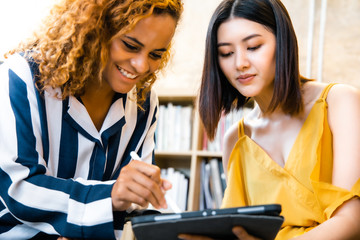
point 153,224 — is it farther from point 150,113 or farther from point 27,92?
point 150,113

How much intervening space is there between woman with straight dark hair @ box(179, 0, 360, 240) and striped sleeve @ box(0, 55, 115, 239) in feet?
1.95

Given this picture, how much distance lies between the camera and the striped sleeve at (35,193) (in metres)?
0.91

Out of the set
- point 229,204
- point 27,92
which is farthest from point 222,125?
point 27,92

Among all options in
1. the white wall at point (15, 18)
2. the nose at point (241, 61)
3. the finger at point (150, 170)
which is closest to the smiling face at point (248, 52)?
the nose at point (241, 61)

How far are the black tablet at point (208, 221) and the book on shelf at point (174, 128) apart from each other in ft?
4.91

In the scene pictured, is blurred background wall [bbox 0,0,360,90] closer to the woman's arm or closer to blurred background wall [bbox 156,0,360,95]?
blurred background wall [bbox 156,0,360,95]

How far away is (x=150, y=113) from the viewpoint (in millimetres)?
1342

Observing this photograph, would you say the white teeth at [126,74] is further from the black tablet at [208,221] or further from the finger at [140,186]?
the black tablet at [208,221]

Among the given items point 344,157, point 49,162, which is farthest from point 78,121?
point 344,157

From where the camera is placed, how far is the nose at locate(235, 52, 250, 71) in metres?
1.29

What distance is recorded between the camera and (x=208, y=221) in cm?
72

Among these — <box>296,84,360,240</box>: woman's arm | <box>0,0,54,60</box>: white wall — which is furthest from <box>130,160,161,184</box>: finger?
<box>0,0,54,60</box>: white wall

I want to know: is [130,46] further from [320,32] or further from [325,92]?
[320,32]

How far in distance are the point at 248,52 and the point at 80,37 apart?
553mm
